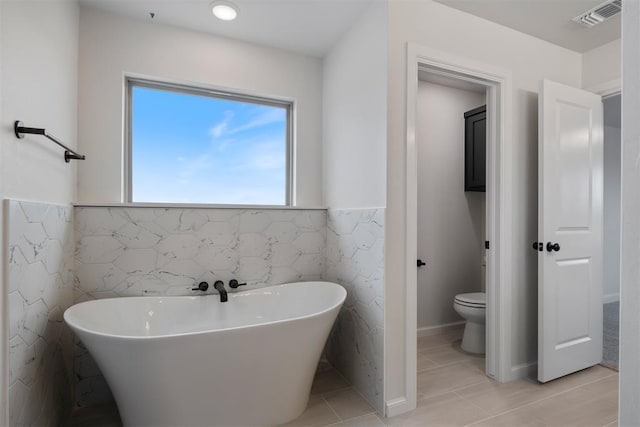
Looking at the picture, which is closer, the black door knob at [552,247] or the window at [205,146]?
the black door knob at [552,247]

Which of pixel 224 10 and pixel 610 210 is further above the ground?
pixel 224 10

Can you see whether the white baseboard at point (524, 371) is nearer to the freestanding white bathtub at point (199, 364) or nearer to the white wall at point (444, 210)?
the white wall at point (444, 210)

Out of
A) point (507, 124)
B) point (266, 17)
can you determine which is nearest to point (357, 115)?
point (266, 17)

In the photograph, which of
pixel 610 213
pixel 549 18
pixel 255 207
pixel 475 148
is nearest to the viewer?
pixel 549 18

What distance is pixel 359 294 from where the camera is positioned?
2.12 m

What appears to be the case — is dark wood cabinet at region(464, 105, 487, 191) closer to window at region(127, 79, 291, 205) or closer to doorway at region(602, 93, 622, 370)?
window at region(127, 79, 291, 205)

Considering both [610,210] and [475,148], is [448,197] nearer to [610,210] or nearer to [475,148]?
[475,148]

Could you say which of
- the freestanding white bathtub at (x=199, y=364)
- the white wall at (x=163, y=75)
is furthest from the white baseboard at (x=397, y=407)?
the white wall at (x=163, y=75)

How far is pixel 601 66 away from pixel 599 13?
22.3 inches

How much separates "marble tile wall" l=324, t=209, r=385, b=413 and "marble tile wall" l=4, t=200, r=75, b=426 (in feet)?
5.50

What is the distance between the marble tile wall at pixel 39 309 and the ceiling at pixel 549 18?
2.50 meters

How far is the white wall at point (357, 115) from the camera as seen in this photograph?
6.23 feet

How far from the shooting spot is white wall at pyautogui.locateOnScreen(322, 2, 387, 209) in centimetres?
190

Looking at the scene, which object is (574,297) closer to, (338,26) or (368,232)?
(368,232)
